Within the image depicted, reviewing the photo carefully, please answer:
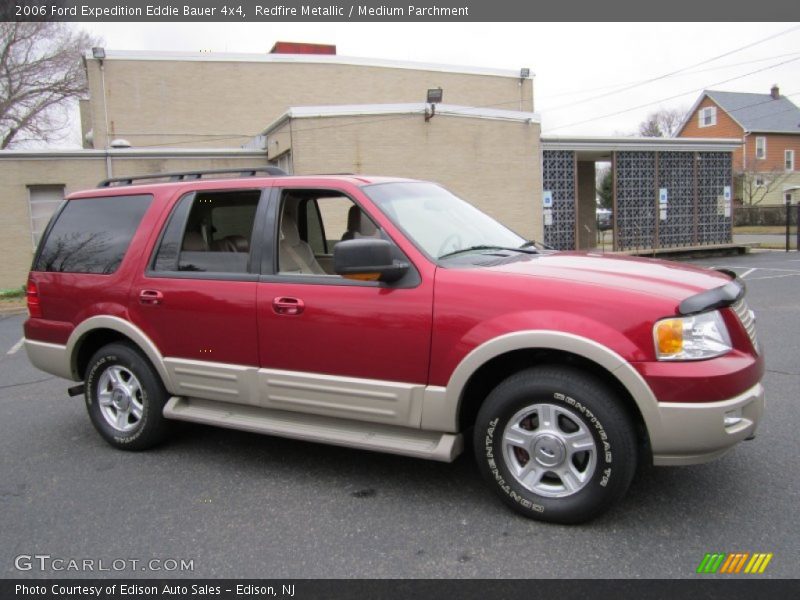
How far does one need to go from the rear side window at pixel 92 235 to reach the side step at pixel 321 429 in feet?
3.93

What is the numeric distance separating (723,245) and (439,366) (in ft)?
69.6

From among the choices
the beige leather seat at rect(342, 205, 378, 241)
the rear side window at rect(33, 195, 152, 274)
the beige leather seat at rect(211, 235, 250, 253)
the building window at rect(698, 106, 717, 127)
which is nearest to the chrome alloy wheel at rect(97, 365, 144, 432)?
the rear side window at rect(33, 195, 152, 274)

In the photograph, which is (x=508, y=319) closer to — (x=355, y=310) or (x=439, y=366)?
(x=439, y=366)

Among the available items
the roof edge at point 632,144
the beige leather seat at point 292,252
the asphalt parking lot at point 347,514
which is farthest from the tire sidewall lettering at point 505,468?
the roof edge at point 632,144

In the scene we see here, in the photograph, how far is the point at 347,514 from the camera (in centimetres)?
360

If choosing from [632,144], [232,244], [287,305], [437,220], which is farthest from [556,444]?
[632,144]

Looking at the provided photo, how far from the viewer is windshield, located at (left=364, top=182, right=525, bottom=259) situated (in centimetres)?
393

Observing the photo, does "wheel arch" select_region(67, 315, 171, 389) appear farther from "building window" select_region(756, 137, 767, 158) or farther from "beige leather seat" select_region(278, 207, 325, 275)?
"building window" select_region(756, 137, 767, 158)

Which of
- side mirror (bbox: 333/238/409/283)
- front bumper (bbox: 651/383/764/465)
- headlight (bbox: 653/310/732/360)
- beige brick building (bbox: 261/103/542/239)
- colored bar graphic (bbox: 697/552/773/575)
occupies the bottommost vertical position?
colored bar graphic (bbox: 697/552/773/575)

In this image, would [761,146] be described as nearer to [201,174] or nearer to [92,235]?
[201,174]

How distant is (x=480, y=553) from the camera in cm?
313

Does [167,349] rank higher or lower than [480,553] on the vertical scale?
higher

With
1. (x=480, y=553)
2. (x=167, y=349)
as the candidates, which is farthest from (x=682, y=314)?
(x=167, y=349)

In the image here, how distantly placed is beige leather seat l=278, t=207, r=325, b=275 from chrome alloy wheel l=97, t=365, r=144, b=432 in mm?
1428
